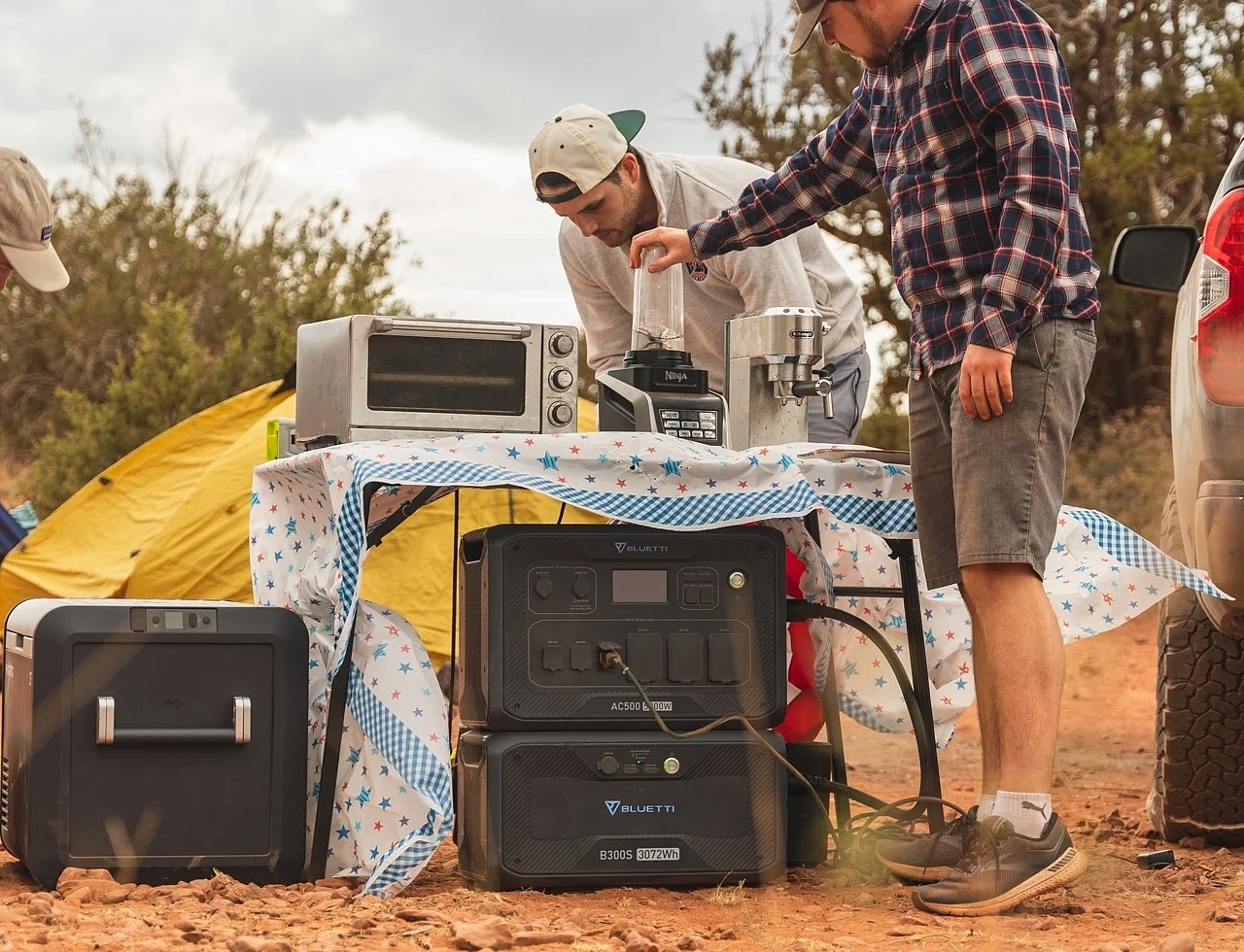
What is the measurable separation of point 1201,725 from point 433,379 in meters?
1.95

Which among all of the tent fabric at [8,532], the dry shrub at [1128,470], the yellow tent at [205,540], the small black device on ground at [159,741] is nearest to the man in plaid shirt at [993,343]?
the small black device on ground at [159,741]

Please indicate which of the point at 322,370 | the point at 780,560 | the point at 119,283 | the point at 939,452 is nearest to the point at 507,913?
the point at 780,560

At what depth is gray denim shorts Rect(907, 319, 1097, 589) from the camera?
2.91 metres

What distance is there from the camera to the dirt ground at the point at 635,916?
2.54 m

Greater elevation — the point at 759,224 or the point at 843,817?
the point at 759,224

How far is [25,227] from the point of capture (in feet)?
14.3

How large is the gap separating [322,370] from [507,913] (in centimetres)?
145

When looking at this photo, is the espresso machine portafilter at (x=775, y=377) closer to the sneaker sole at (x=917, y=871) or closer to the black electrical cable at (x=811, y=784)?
the black electrical cable at (x=811, y=784)

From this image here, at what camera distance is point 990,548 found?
2.90 m

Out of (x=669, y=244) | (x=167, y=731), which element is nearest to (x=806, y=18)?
(x=669, y=244)

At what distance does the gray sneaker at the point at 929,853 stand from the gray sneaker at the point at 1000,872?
170 millimetres

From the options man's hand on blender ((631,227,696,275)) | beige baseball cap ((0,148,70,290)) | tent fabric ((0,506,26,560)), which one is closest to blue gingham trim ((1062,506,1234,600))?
man's hand on blender ((631,227,696,275))

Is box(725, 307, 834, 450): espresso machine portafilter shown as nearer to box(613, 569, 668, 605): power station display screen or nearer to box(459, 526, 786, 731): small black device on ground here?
box(459, 526, 786, 731): small black device on ground

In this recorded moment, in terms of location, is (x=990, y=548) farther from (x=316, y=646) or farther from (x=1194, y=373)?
(x=316, y=646)
